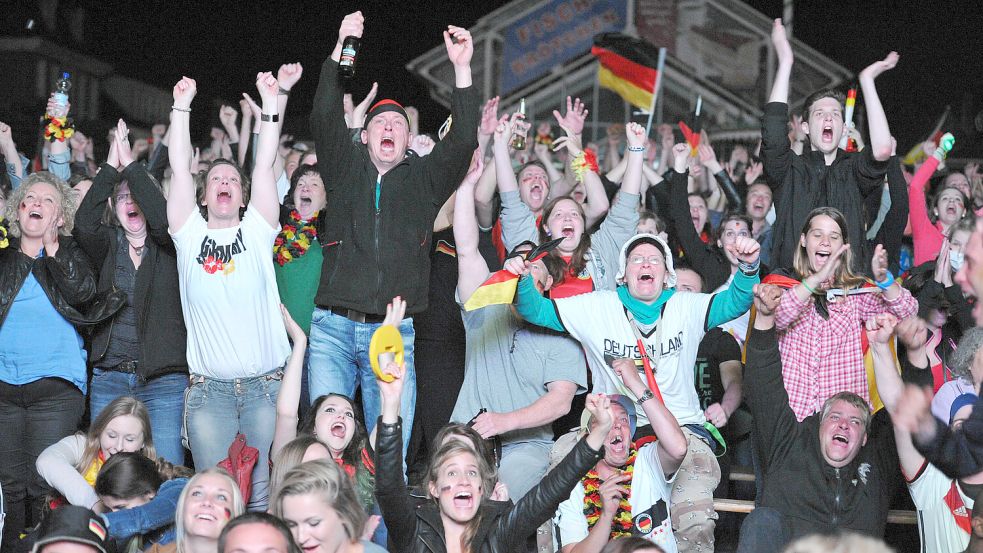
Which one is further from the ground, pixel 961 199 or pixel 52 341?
pixel 961 199

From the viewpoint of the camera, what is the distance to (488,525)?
3877 millimetres

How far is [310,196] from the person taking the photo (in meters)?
5.58

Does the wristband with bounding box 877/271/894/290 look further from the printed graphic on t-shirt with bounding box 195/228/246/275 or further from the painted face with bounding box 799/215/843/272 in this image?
the printed graphic on t-shirt with bounding box 195/228/246/275

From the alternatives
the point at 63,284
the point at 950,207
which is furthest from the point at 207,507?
the point at 950,207

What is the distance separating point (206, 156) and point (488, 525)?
433cm

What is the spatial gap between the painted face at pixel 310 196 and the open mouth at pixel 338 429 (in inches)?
56.9

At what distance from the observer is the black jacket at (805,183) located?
5.18m

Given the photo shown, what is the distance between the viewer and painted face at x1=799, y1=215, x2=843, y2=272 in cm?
468

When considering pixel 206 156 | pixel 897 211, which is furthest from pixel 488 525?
pixel 206 156

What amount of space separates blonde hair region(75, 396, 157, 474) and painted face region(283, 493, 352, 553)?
107 cm

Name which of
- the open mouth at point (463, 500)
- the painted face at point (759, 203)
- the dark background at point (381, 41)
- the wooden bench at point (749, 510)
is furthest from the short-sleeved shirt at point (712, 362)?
the dark background at point (381, 41)

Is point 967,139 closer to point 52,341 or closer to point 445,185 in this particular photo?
point 445,185

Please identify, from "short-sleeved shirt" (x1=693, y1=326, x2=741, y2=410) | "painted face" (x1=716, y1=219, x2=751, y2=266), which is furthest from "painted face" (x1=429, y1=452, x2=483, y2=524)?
"painted face" (x1=716, y1=219, x2=751, y2=266)

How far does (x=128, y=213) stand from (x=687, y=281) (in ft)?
9.00
